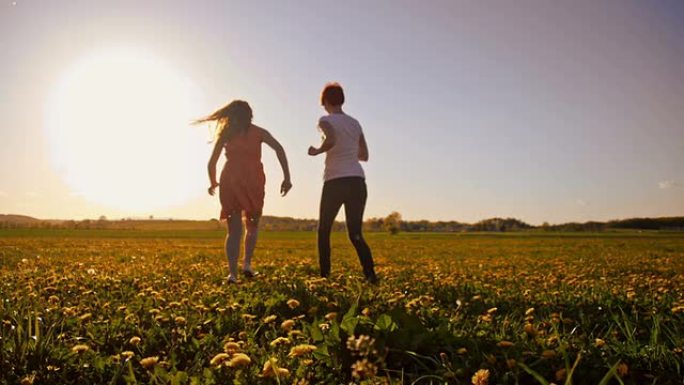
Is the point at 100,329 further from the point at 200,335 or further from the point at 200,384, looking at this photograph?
the point at 200,384

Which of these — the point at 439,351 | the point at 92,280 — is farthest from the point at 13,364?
the point at 92,280

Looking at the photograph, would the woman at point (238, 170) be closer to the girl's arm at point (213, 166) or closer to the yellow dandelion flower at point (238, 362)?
the girl's arm at point (213, 166)

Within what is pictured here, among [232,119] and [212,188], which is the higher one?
[232,119]

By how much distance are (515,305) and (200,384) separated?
3.63 m

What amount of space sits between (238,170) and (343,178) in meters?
1.61

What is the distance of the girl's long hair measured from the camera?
7477mm

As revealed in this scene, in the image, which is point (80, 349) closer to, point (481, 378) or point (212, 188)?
point (481, 378)

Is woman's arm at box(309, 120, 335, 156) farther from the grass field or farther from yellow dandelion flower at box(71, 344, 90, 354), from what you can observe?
yellow dandelion flower at box(71, 344, 90, 354)

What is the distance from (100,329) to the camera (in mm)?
3746

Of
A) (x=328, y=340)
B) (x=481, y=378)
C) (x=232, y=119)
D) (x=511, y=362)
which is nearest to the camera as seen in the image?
(x=481, y=378)

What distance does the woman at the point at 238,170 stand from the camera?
24.4ft

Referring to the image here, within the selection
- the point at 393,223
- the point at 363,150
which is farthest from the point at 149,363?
the point at 393,223

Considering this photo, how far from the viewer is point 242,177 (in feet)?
24.6

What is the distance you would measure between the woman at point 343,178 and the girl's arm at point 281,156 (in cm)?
74
